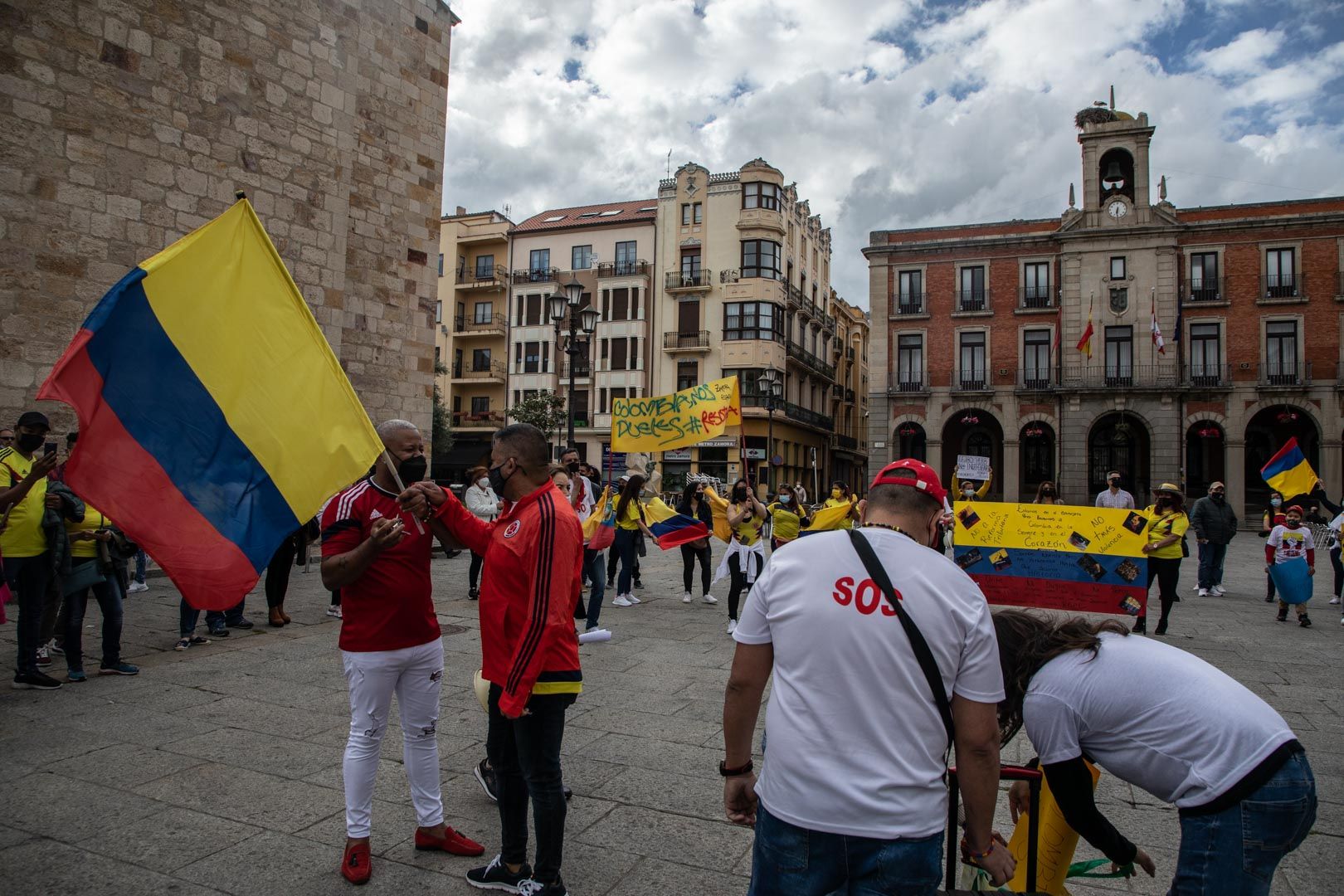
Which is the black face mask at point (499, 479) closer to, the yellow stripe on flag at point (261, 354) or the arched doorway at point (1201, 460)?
the yellow stripe on flag at point (261, 354)

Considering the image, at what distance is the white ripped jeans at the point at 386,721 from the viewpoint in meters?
3.54

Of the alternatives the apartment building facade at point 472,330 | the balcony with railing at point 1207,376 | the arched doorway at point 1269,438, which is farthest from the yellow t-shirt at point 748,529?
the apartment building facade at point 472,330

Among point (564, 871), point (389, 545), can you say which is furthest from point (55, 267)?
A: point (564, 871)

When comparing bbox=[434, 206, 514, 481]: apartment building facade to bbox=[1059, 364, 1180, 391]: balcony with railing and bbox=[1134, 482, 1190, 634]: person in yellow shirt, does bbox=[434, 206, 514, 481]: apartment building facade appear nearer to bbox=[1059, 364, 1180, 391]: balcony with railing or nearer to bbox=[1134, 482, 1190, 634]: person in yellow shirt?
bbox=[1059, 364, 1180, 391]: balcony with railing

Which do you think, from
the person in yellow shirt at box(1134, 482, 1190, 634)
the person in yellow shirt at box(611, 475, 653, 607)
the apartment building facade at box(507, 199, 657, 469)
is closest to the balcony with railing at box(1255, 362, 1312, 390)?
the apartment building facade at box(507, 199, 657, 469)

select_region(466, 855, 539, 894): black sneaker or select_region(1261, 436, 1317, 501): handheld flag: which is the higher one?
select_region(1261, 436, 1317, 501): handheld flag

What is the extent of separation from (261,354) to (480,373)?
49.6 meters

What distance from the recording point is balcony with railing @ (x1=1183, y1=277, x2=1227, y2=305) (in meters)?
38.3

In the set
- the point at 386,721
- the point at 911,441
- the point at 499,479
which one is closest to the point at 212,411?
the point at 499,479

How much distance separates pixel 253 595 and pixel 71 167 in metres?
6.28

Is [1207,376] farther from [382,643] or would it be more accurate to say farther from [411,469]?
[382,643]

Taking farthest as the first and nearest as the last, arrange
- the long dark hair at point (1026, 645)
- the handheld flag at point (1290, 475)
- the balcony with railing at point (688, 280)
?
the balcony with railing at point (688, 280)
the handheld flag at point (1290, 475)
the long dark hair at point (1026, 645)

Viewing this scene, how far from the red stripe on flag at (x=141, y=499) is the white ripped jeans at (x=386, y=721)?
639 mm

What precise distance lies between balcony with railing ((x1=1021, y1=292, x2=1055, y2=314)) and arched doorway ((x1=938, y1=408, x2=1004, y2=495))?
5.82 metres
